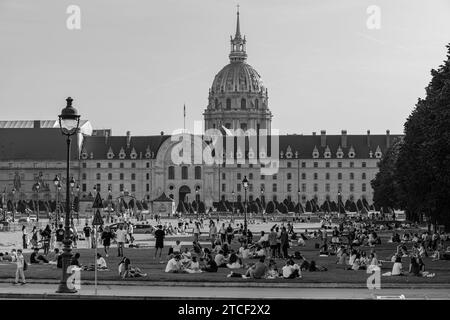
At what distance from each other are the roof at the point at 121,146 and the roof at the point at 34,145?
3.84m

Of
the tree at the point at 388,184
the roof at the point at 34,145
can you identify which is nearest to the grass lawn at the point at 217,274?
the tree at the point at 388,184

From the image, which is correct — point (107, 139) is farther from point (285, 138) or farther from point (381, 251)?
point (381, 251)

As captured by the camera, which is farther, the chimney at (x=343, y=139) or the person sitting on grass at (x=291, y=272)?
the chimney at (x=343, y=139)

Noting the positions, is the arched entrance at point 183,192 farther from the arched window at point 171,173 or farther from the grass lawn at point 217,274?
the grass lawn at point 217,274

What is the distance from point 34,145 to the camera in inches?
7456

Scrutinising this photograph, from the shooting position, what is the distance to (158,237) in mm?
41844

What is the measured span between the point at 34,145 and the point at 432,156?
14810cm

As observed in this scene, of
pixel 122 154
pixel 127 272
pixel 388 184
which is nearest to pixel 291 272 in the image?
pixel 127 272

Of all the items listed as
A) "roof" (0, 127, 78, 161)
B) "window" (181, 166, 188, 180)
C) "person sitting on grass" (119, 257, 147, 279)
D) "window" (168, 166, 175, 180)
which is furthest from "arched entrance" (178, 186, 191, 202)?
"person sitting on grass" (119, 257, 147, 279)

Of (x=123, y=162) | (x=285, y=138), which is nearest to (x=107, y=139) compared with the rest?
(x=123, y=162)

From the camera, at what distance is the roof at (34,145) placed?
188000 mm

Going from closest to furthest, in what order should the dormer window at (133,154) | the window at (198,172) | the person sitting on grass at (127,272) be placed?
1. the person sitting on grass at (127,272)
2. the window at (198,172)
3. the dormer window at (133,154)

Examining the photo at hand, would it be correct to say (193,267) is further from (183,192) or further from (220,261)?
(183,192)

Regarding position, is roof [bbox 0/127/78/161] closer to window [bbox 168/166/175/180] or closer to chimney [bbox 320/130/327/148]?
window [bbox 168/166/175/180]
